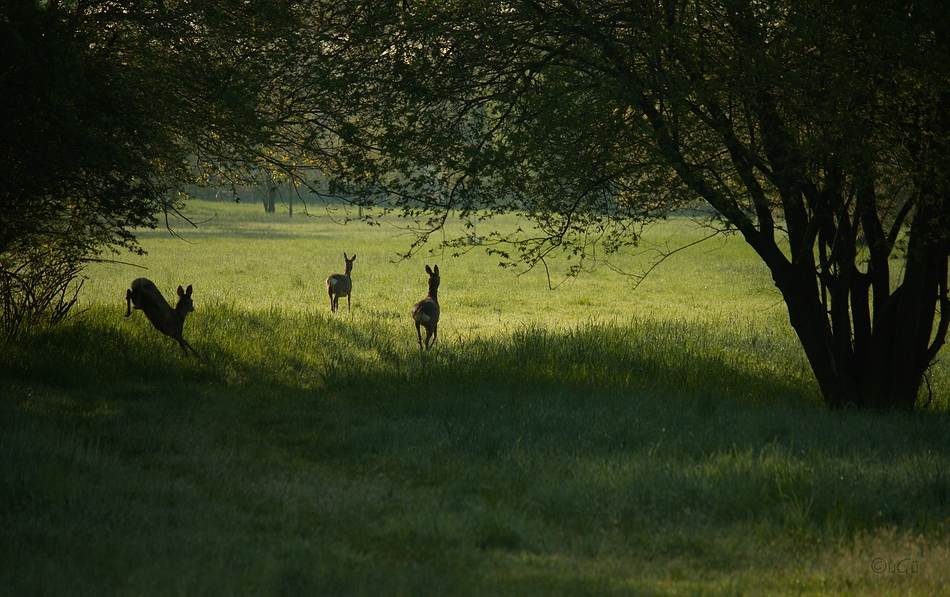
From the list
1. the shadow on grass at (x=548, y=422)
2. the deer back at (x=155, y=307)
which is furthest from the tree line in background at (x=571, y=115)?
the shadow on grass at (x=548, y=422)

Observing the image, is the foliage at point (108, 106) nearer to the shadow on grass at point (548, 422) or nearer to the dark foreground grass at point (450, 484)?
the shadow on grass at point (548, 422)

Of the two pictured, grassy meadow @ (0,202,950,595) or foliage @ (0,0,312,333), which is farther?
foliage @ (0,0,312,333)

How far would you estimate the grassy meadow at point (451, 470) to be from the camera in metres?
4.29

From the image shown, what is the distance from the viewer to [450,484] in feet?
19.4

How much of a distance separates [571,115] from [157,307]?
17.6ft

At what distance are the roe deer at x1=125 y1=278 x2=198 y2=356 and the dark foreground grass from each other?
0.47 m

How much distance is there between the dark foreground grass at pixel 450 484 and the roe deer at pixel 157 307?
470mm

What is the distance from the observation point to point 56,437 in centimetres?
642

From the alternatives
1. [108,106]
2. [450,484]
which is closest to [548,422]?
[450,484]

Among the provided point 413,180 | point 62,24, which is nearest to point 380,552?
point 413,180

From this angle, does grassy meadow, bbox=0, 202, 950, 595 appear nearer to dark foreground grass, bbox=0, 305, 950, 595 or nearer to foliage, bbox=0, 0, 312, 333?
dark foreground grass, bbox=0, 305, 950, 595

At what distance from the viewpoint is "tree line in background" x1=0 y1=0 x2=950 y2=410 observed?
761 centimetres

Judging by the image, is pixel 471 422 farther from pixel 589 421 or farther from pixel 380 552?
pixel 380 552

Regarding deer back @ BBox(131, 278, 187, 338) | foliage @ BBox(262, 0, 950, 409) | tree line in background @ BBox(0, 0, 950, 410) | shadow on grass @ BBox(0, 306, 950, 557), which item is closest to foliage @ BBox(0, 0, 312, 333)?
tree line in background @ BBox(0, 0, 950, 410)
